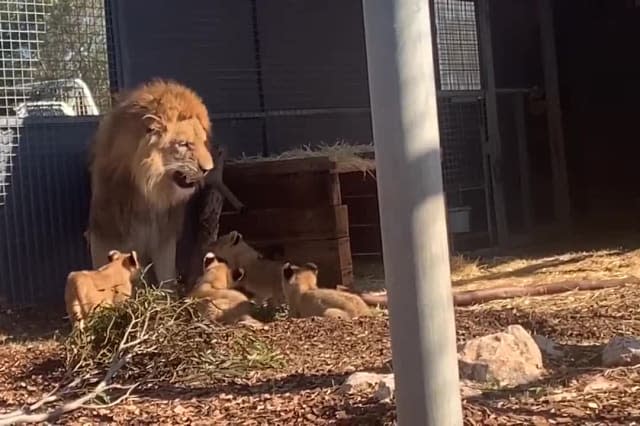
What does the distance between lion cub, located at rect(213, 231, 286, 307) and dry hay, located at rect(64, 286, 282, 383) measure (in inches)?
62.4

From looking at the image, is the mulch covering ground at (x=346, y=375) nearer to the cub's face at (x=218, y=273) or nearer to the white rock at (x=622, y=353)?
the white rock at (x=622, y=353)

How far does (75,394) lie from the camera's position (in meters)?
4.70

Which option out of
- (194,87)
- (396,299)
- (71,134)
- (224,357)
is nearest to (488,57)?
(194,87)

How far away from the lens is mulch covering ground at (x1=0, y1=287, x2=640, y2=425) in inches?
149

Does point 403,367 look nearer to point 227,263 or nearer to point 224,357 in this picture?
point 224,357

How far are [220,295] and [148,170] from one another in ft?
3.45

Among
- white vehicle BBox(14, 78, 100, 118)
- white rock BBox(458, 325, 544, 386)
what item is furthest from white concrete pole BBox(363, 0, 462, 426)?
Result: white vehicle BBox(14, 78, 100, 118)

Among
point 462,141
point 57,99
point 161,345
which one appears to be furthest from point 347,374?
point 462,141

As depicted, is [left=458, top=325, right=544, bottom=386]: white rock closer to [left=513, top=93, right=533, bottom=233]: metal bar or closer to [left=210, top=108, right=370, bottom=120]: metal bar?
[left=210, top=108, right=370, bottom=120]: metal bar

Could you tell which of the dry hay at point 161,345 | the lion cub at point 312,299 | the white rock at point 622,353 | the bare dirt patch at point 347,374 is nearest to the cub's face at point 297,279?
the lion cub at point 312,299

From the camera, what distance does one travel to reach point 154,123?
22.8 feet

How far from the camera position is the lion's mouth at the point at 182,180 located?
23.1 feet

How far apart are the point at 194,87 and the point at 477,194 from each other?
310 cm

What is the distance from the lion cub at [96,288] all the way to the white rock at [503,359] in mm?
2048
